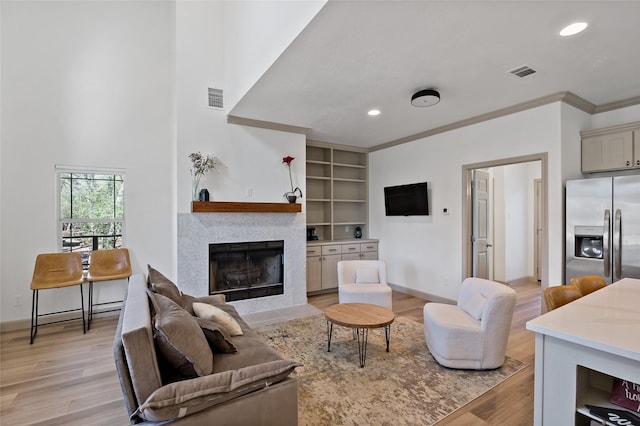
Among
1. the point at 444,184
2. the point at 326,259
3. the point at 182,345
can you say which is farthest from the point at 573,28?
the point at 326,259

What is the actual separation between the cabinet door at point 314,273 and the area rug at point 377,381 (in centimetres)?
164

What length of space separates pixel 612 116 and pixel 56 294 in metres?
7.32

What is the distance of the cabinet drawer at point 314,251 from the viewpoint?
5121 millimetres

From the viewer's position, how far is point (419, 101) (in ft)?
10.9

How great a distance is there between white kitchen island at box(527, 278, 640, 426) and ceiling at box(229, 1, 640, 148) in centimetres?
191

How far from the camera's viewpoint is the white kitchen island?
1083 mm

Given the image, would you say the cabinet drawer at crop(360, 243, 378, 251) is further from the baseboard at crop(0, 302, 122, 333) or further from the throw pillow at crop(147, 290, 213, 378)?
the throw pillow at crop(147, 290, 213, 378)

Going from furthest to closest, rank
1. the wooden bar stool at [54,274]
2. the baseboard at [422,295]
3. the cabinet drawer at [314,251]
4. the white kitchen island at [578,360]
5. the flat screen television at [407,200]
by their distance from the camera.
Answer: the cabinet drawer at [314,251] → the flat screen television at [407,200] → the baseboard at [422,295] → the wooden bar stool at [54,274] → the white kitchen island at [578,360]

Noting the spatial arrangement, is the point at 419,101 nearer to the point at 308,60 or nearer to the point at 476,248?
the point at 308,60

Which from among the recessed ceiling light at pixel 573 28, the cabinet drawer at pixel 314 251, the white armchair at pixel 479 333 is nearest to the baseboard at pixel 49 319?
the cabinet drawer at pixel 314 251

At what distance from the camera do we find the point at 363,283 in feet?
13.6

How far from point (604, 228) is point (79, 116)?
6.41 meters

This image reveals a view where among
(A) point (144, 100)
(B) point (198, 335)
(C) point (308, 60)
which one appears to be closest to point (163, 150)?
(A) point (144, 100)

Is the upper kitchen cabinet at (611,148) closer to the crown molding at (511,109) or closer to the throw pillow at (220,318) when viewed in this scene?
the crown molding at (511,109)
